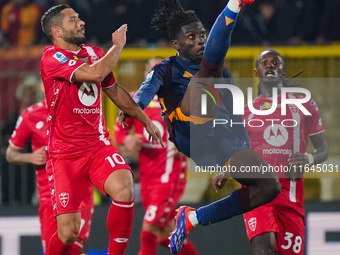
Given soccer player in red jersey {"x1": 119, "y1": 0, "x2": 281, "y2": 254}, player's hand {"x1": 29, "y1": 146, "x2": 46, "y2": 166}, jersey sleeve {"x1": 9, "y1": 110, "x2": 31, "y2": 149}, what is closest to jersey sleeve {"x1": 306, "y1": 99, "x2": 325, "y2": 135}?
soccer player in red jersey {"x1": 119, "y1": 0, "x2": 281, "y2": 254}

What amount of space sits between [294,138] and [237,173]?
3.34 ft

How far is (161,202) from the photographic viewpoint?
25.2 feet

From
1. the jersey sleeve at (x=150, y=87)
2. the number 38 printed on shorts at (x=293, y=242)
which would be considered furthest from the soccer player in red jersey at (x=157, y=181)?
the jersey sleeve at (x=150, y=87)

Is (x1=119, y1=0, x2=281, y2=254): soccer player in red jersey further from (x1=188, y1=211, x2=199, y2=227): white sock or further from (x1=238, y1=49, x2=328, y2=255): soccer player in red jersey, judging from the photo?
(x1=238, y1=49, x2=328, y2=255): soccer player in red jersey

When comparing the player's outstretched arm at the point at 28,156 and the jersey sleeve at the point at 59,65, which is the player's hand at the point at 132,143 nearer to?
the player's outstretched arm at the point at 28,156

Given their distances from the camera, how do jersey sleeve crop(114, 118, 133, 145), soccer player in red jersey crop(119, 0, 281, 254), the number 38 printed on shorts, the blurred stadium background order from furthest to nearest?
the blurred stadium background < jersey sleeve crop(114, 118, 133, 145) < the number 38 printed on shorts < soccer player in red jersey crop(119, 0, 281, 254)

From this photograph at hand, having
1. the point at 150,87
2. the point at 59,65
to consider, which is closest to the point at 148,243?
the point at 150,87

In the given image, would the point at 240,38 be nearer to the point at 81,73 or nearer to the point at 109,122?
the point at 109,122

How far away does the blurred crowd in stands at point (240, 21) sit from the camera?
30.9 feet

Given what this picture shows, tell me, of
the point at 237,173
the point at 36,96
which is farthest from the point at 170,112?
the point at 36,96

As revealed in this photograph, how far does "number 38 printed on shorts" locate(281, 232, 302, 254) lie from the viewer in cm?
595

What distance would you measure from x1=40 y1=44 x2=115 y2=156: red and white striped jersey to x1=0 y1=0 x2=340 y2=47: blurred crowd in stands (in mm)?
3548

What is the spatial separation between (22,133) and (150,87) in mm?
2050

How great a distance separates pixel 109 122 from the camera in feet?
29.5
